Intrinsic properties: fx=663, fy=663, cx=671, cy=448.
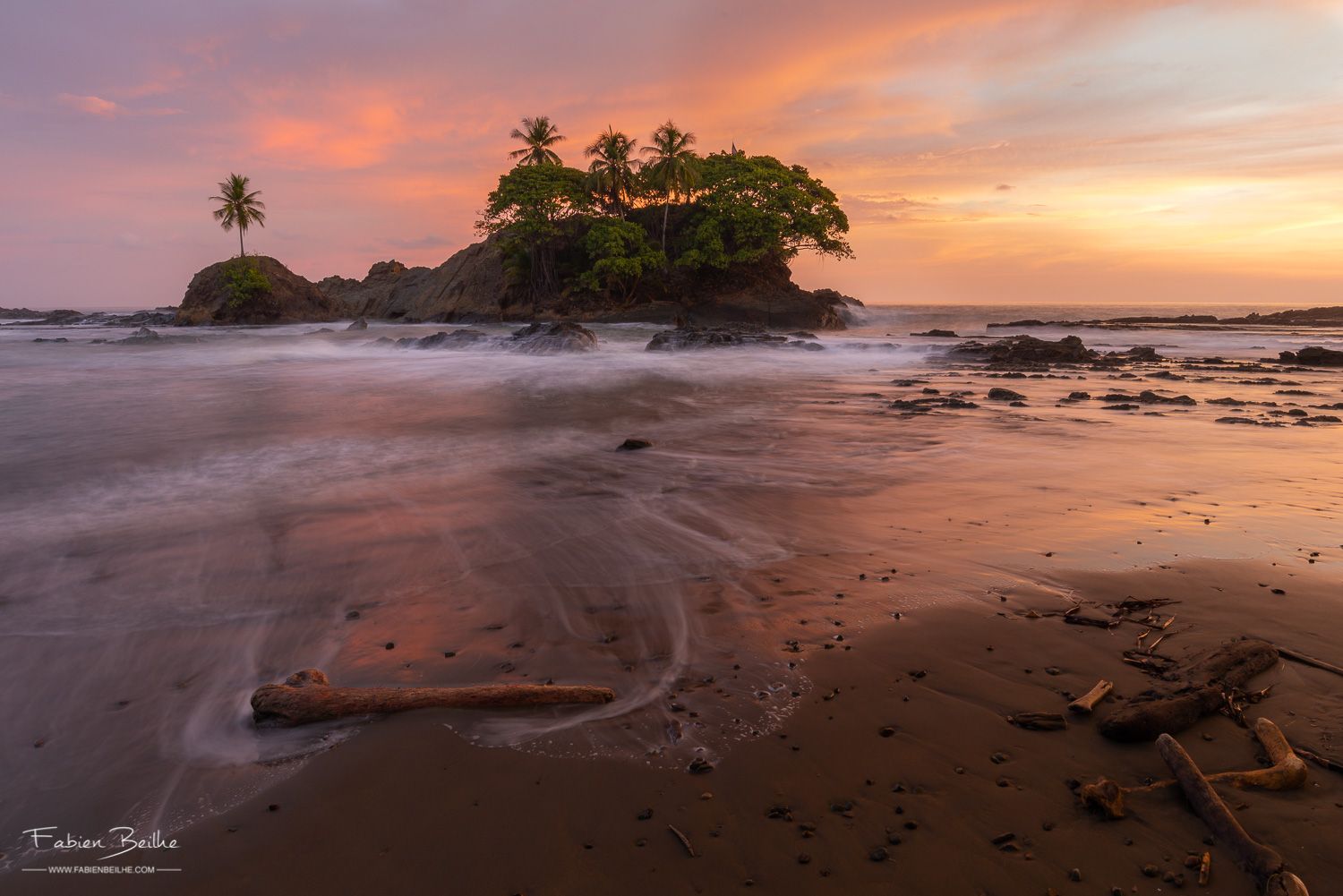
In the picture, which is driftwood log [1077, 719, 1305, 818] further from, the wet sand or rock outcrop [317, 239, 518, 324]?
rock outcrop [317, 239, 518, 324]

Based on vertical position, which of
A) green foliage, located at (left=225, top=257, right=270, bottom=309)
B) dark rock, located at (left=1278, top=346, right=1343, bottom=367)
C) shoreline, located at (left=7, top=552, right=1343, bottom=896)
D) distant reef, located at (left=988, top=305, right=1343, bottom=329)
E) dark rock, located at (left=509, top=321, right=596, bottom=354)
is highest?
green foliage, located at (left=225, top=257, right=270, bottom=309)

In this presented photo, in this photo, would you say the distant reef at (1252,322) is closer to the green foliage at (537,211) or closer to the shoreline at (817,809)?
the green foliage at (537,211)

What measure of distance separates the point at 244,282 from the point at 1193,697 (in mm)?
50884

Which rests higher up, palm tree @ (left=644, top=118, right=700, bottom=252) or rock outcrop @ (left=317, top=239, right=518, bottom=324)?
palm tree @ (left=644, top=118, right=700, bottom=252)

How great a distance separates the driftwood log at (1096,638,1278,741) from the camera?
238 centimetres

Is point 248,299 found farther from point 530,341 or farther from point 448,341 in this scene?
point 530,341

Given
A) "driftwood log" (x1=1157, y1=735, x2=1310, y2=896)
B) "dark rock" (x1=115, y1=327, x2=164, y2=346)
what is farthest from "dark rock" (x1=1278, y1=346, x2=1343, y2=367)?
"dark rock" (x1=115, y1=327, x2=164, y2=346)

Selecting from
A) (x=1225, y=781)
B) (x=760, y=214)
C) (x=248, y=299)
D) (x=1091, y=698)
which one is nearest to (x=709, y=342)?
(x=760, y=214)

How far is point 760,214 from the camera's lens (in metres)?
37.6

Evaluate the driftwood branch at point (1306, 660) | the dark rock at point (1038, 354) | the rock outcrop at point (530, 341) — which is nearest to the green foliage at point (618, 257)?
the rock outcrop at point (530, 341)

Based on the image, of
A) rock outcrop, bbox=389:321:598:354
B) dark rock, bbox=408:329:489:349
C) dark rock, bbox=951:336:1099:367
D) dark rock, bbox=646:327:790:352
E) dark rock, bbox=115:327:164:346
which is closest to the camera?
dark rock, bbox=951:336:1099:367

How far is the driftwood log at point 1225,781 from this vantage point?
205 cm

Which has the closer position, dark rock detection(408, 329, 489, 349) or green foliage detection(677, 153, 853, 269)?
dark rock detection(408, 329, 489, 349)

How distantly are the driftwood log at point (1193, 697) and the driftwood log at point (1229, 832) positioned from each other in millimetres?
161
